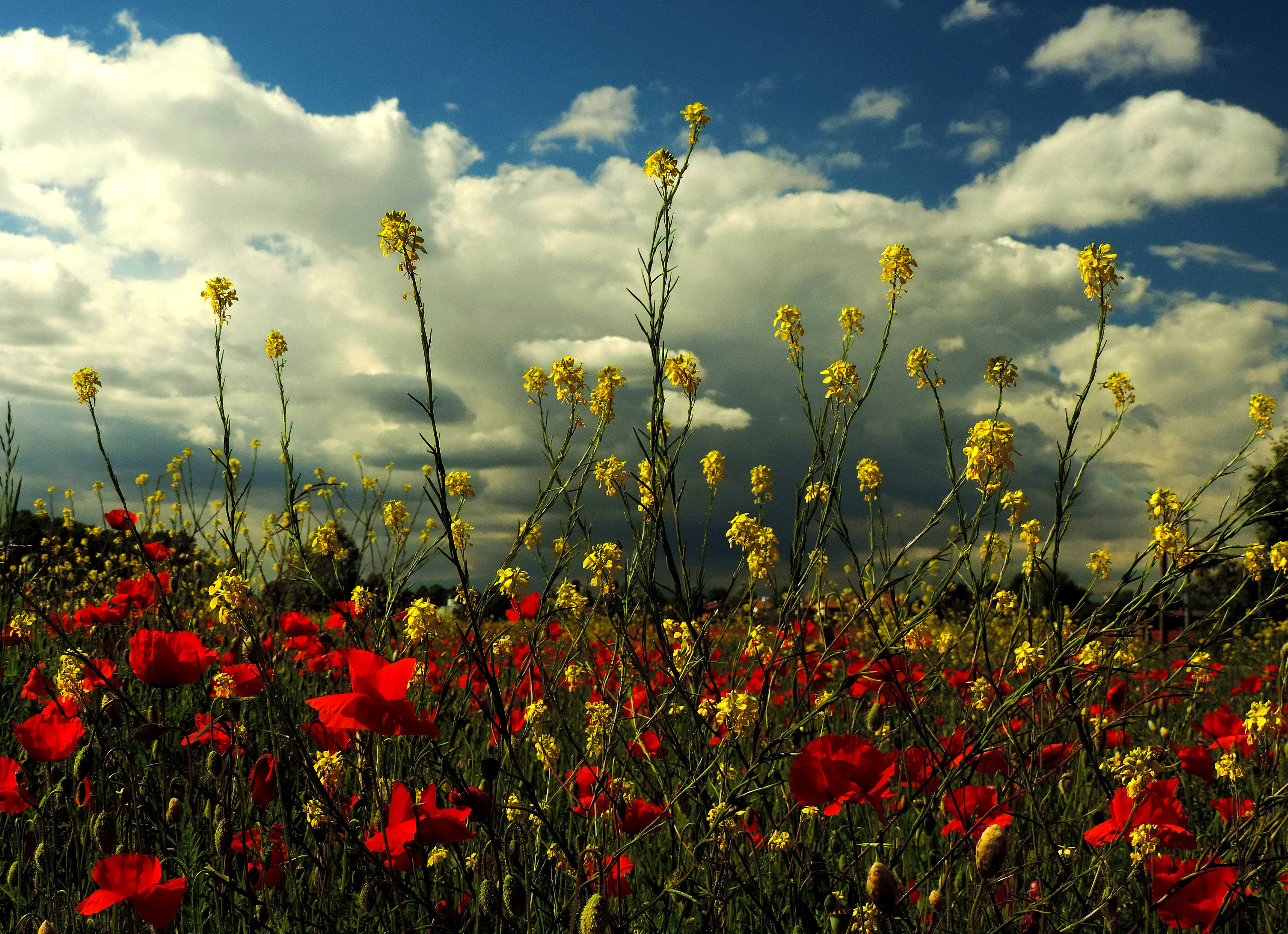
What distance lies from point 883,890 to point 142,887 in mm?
1199

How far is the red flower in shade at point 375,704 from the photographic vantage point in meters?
1.05

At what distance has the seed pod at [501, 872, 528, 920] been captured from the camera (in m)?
1.26

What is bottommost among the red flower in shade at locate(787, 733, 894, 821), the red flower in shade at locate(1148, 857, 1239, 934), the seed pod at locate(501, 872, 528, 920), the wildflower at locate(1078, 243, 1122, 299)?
the red flower in shade at locate(1148, 857, 1239, 934)

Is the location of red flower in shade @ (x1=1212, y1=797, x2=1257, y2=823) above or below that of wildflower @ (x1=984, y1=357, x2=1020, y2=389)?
below

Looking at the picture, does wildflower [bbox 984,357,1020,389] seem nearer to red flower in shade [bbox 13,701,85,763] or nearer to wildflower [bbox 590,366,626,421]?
wildflower [bbox 590,366,626,421]

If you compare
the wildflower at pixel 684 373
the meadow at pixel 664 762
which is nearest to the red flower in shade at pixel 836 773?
the meadow at pixel 664 762

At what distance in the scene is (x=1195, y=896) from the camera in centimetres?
157

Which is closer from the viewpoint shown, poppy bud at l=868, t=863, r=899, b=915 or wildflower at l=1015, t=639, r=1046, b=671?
poppy bud at l=868, t=863, r=899, b=915

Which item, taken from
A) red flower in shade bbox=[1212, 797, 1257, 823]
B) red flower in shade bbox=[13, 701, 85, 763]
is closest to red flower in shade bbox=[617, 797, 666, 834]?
red flower in shade bbox=[13, 701, 85, 763]

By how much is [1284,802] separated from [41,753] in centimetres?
268

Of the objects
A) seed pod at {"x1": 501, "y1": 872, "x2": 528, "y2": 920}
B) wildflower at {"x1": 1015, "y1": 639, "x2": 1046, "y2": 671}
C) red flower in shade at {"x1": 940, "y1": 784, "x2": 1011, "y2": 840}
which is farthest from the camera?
wildflower at {"x1": 1015, "y1": 639, "x2": 1046, "y2": 671}

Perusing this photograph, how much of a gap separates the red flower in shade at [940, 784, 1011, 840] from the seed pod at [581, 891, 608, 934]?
75cm

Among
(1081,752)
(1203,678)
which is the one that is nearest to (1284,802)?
(1081,752)

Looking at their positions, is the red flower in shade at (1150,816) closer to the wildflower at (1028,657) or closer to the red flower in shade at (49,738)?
the wildflower at (1028,657)
